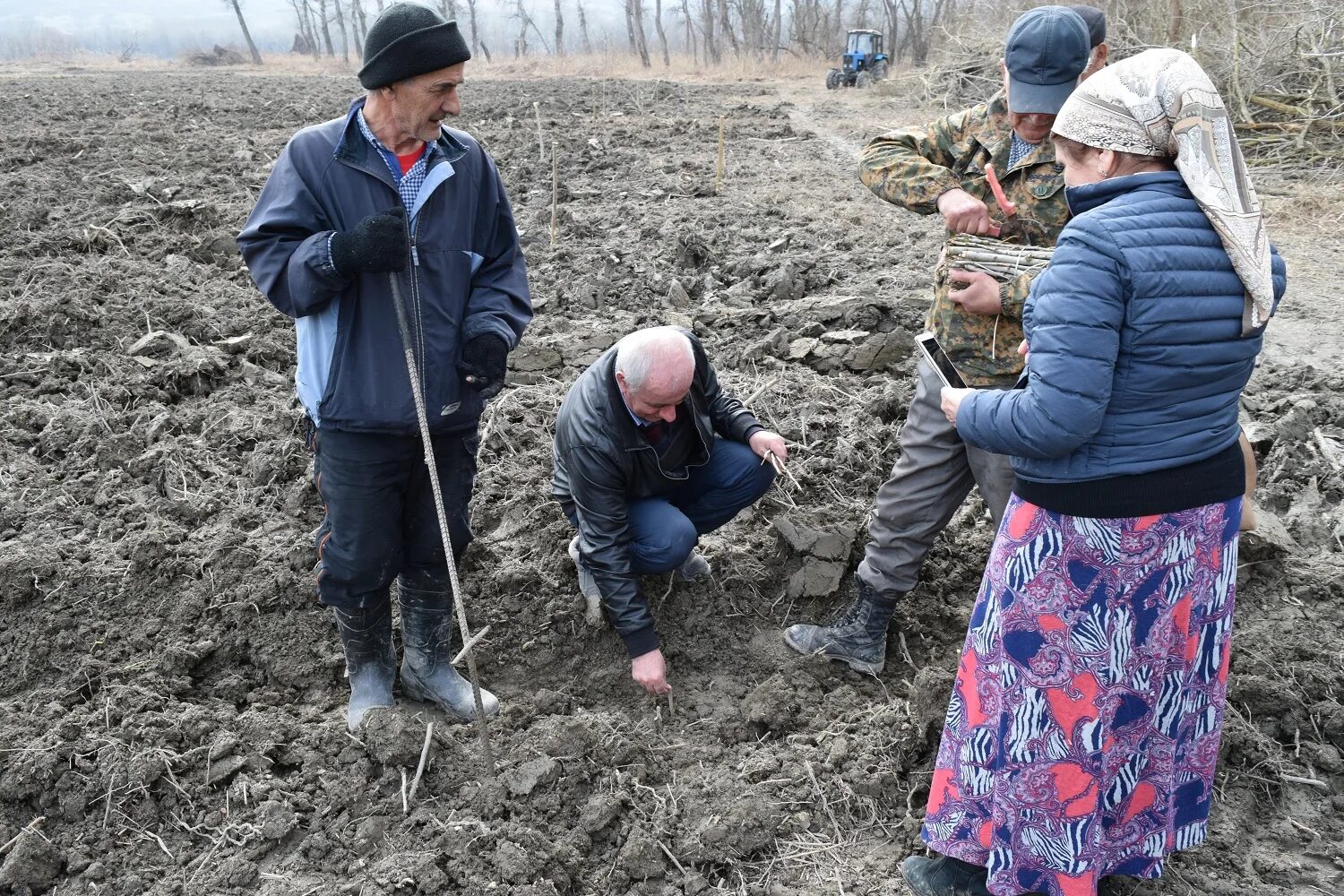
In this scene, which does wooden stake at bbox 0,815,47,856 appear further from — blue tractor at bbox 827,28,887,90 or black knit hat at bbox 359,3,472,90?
blue tractor at bbox 827,28,887,90

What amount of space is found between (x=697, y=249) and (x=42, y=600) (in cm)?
492

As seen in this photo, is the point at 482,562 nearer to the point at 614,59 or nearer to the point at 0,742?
the point at 0,742

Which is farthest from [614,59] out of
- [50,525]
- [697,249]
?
[50,525]

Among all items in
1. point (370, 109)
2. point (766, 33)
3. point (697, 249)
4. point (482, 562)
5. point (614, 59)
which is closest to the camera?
point (370, 109)

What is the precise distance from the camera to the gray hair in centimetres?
307

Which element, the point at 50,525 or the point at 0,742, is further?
the point at 50,525

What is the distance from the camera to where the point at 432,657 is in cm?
337

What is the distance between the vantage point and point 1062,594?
210 centimetres

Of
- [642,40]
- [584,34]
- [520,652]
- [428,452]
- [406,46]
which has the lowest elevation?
[584,34]

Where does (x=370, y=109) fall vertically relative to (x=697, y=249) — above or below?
above

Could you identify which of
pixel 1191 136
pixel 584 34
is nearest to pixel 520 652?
pixel 1191 136

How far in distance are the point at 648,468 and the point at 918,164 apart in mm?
1314

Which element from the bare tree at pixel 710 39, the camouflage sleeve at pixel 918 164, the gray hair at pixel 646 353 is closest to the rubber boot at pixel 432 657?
the gray hair at pixel 646 353

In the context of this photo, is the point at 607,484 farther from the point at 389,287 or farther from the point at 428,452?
the point at 389,287
